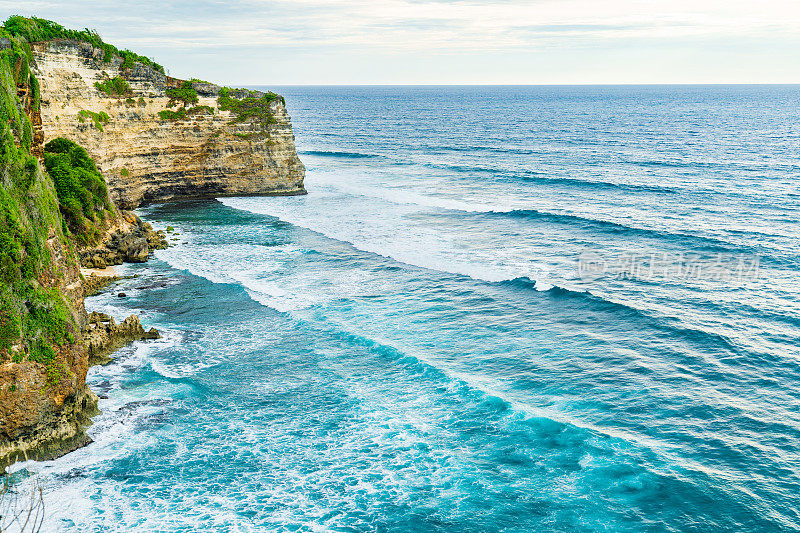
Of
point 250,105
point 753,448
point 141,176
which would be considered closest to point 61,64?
point 141,176

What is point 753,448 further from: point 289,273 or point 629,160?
point 629,160

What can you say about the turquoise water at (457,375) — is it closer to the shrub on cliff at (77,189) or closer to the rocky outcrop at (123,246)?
the rocky outcrop at (123,246)

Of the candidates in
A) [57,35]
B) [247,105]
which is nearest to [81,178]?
[57,35]

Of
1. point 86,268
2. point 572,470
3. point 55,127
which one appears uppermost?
point 55,127

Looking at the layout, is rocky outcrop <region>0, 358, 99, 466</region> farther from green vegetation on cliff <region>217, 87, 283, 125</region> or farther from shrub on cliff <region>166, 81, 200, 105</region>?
green vegetation on cliff <region>217, 87, 283, 125</region>

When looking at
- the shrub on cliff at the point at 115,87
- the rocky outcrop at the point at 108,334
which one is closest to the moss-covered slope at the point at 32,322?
the rocky outcrop at the point at 108,334

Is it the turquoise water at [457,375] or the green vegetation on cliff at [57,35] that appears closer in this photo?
the turquoise water at [457,375]
